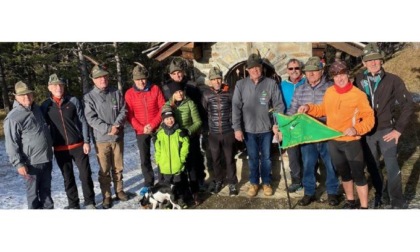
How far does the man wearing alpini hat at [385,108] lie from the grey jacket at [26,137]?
3.98 metres

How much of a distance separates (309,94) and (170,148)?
195 centimetres

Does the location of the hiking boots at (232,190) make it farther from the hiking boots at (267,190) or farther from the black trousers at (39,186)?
the black trousers at (39,186)

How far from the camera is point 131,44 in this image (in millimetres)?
13953

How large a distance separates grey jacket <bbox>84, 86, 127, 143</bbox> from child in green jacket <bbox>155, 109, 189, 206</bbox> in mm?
648

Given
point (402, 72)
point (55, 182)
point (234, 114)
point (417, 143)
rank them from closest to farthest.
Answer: point (234, 114) < point (55, 182) < point (417, 143) < point (402, 72)

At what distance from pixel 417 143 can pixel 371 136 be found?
4.56 metres

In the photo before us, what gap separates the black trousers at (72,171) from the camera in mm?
5301

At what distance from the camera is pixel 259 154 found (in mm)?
5953

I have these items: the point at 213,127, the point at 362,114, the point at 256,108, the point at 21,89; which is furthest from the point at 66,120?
the point at 362,114

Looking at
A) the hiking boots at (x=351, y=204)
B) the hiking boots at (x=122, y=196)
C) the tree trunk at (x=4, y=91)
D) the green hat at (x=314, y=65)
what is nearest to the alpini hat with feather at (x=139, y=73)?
the hiking boots at (x=122, y=196)

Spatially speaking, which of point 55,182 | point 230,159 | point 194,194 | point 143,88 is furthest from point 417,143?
point 55,182

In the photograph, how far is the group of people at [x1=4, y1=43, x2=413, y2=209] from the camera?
4.75 metres

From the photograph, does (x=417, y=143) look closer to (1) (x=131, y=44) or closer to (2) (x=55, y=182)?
(2) (x=55, y=182)

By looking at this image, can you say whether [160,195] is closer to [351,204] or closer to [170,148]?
[170,148]
